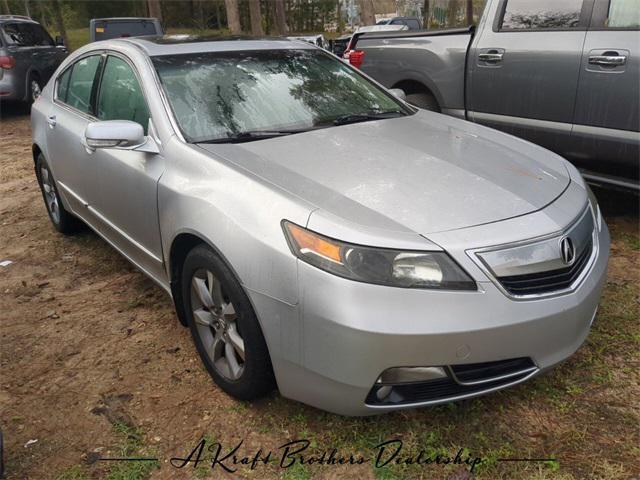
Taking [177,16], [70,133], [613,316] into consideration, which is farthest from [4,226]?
[177,16]

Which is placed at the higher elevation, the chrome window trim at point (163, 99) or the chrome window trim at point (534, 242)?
the chrome window trim at point (163, 99)

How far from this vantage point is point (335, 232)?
2.04 metres

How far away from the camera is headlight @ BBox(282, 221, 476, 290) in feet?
6.53

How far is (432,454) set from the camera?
7.29ft

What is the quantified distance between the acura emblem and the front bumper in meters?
0.13

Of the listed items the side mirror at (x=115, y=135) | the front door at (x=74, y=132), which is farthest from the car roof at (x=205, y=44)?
the side mirror at (x=115, y=135)

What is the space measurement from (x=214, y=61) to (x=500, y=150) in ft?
5.36

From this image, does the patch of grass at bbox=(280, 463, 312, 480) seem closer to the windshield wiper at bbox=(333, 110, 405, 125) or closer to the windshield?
the windshield

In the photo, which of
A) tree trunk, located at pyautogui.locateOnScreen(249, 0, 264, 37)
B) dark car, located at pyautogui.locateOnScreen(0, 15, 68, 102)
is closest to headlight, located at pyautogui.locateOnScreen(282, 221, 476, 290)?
dark car, located at pyautogui.locateOnScreen(0, 15, 68, 102)

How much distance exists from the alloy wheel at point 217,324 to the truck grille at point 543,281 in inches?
41.9

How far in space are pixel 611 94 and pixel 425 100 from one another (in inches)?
70.0

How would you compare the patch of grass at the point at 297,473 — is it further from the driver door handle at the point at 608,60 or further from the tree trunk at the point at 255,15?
the tree trunk at the point at 255,15

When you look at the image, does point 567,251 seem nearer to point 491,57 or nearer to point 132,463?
point 132,463

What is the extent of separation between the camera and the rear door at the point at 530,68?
13.7 ft
